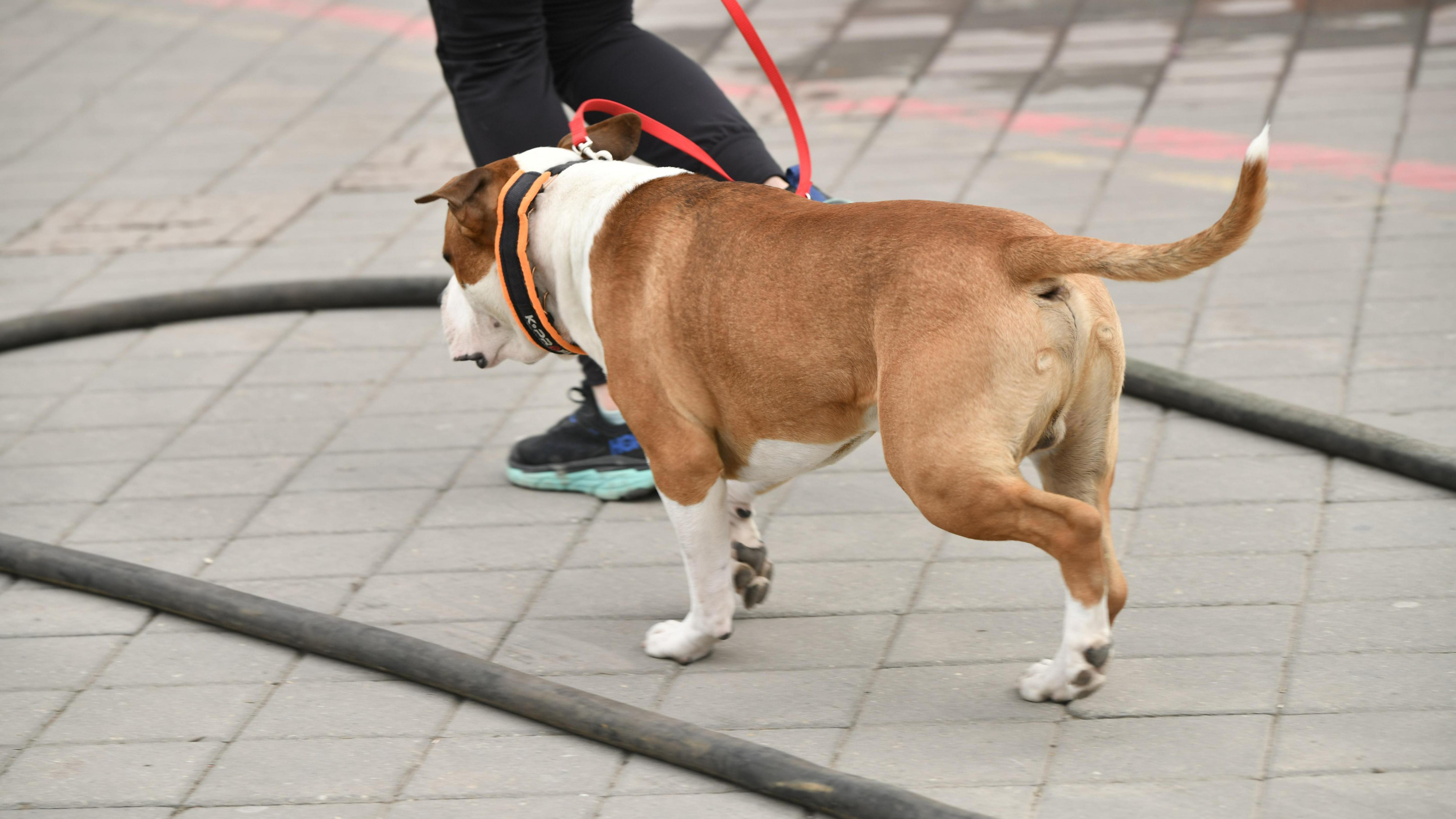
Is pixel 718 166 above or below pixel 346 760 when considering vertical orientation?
above

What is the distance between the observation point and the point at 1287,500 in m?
3.98

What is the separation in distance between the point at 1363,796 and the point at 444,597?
229 cm

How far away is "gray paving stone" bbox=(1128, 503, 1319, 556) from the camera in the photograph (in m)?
3.79

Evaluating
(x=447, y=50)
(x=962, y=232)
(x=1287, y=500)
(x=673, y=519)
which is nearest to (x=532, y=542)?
(x=673, y=519)

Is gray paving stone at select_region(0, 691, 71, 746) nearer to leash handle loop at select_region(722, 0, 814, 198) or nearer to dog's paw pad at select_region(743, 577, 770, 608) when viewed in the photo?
dog's paw pad at select_region(743, 577, 770, 608)

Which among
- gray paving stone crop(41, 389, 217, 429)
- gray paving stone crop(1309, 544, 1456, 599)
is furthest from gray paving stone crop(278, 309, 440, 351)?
gray paving stone crop(1309, 544, 1456, 599)

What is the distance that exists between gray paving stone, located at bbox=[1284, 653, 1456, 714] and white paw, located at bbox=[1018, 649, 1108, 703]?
1.33ft

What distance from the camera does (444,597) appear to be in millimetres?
3975

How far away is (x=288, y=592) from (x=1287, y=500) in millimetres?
2697

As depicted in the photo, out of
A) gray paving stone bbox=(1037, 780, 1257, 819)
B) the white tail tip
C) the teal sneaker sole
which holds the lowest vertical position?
the teal sneaker sole

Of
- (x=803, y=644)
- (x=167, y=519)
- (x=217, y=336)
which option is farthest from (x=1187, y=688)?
(x=217, y=336)

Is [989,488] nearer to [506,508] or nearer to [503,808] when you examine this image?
[503,808]

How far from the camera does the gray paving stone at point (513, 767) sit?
3137mm

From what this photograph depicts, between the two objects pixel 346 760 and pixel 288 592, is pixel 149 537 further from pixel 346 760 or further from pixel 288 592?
pixel 346 760
